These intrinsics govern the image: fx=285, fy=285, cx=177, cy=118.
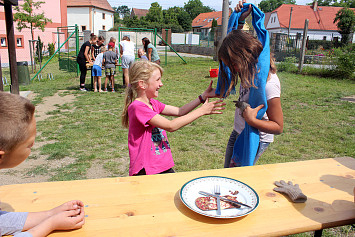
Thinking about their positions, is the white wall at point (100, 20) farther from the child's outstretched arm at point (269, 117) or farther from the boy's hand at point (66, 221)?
the boy's hand at point (66, 221)

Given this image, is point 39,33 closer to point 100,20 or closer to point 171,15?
point 100,20

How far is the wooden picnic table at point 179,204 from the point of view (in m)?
1.19

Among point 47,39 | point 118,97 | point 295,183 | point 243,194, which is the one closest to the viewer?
Result: point 243,194

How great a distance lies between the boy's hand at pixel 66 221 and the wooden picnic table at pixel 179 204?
2cm

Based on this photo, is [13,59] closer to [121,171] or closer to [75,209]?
[121,171]

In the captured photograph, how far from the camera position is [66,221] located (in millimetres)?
1148

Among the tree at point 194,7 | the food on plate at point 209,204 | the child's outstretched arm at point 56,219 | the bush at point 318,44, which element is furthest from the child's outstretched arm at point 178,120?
the tree at point 194,7

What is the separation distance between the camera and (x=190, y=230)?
3.84ft

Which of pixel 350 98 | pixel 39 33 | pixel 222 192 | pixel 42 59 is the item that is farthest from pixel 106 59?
pixel 39 33

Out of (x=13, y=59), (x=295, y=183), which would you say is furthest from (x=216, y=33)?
(x=295, y=183)

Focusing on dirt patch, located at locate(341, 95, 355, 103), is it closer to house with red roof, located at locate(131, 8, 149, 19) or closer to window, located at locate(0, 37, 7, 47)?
window, located at locate(0, 37, 7, 47)

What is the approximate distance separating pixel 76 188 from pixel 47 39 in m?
28.2

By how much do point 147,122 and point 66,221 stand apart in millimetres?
910

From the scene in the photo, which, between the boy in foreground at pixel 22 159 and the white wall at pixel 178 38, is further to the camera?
the white wall at pixel 178 38
